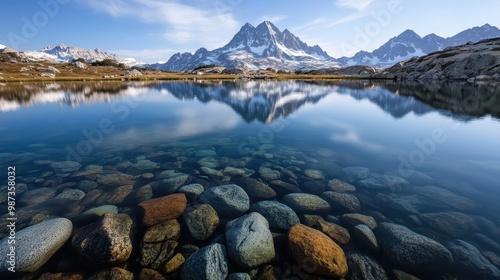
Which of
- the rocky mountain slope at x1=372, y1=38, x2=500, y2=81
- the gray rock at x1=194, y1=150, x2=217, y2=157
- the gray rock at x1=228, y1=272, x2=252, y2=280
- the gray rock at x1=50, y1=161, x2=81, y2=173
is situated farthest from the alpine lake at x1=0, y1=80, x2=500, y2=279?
the rocky mountain slope at x1=372, y1=38, x2=500, y2=81

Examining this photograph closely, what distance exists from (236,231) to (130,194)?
715 centimetres

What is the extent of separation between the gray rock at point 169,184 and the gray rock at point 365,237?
943 centimetres

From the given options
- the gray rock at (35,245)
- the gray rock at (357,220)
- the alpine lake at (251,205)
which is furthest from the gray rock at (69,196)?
the gray rock at (357,220)

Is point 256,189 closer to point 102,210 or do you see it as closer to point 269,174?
point 269,174

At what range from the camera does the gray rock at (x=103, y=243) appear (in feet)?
26.7

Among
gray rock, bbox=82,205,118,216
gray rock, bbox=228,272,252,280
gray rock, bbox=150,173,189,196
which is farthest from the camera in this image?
gray rock, bbox=150,173,189,196

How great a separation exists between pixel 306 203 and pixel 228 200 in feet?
12.8

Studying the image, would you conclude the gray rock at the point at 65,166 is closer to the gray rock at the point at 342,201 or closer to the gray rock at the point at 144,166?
the gray rock at the point at 144,166

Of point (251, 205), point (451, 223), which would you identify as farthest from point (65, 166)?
point (451, 223)

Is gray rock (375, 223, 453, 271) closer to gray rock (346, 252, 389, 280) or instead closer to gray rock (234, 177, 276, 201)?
gray rock (346, 252, 389, 280)

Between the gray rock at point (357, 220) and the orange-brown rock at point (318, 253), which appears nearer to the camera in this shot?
the orange-brown rock at point (318, 253)

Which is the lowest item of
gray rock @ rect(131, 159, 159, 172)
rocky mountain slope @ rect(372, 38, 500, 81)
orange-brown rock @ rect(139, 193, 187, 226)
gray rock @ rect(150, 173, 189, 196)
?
gray rock @ rect(131, 159, 159, 172)

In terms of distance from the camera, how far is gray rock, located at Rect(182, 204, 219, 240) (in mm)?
9664

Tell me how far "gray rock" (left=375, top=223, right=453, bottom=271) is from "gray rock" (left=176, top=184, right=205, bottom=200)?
8779mm
